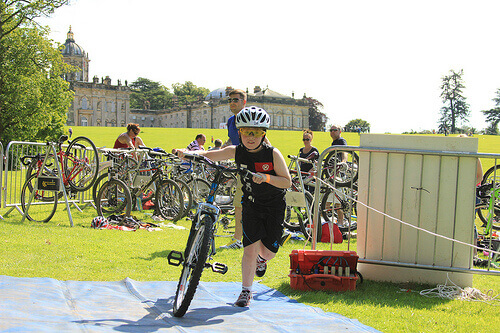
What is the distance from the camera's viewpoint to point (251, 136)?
14.1 ft

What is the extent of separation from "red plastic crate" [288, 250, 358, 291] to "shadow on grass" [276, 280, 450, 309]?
75 millimetres

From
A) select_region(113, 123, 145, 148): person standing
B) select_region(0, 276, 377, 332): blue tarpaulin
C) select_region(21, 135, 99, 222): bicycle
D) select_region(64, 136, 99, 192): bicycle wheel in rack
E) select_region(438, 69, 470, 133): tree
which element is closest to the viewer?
select_region(0, 276, 377, 332): blue tarpaulin

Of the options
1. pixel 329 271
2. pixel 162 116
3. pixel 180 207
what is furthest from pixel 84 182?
pixel 162 116

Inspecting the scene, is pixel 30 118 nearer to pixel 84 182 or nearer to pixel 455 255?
pixel 84 182

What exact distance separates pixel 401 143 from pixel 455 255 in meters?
1.40

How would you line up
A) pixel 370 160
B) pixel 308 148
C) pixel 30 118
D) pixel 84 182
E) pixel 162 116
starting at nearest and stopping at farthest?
pixel 370 160 → pixel 84 182 → pixel 308 148 → pixel 30 118 → pixel 162 116

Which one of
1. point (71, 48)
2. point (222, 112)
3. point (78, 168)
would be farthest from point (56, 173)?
point (71, 48)

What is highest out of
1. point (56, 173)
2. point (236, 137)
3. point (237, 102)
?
point (237, 102)

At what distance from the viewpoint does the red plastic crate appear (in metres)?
5.04

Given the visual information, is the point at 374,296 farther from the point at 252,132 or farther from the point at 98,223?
the point at 98,223

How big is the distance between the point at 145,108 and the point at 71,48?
2583 centimetres

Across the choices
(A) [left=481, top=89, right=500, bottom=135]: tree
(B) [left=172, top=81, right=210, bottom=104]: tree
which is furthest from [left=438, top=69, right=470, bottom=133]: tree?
(B) [left=172, top=81, right=210, bottom=104]: tree

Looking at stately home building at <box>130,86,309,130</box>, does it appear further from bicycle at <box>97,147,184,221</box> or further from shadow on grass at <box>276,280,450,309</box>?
shadow on grass at <box>276,280,450,309</box>

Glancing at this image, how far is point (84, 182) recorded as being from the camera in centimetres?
901
